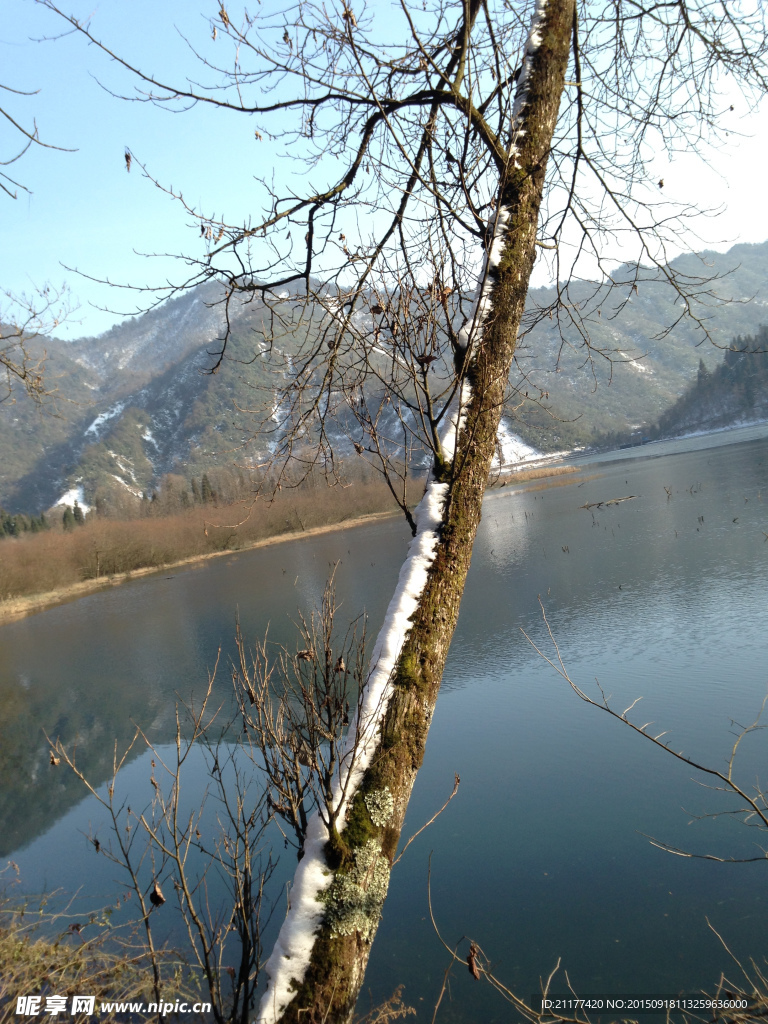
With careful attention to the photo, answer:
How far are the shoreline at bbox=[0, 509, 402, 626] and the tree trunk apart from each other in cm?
3253

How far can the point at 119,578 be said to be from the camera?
3912 cm

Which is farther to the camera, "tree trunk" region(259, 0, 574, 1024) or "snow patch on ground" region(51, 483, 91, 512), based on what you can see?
"snow patch on ground" region(51, 483, 91, 512)

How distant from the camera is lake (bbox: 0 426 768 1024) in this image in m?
4.12

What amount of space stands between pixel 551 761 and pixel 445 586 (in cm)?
519

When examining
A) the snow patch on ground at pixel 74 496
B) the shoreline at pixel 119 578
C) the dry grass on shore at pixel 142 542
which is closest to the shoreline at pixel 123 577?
the shoreline at pixel 119 578

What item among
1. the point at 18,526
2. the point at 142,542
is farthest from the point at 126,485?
the point at 142,542

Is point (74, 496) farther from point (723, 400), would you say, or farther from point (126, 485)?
point (723, 400)

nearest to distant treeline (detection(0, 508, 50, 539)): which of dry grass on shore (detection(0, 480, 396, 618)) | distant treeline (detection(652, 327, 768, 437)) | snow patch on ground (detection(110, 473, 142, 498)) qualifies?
dry grass on shore (detection(0, 480, 396, 618))

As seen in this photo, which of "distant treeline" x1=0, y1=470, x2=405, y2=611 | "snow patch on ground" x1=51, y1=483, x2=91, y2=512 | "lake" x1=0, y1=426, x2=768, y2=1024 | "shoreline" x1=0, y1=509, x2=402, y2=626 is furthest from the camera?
"snow patch on ground" x1=51, y1=483, x2=91, y2=512

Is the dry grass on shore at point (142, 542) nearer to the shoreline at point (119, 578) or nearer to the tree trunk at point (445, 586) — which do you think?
the shoreline at point (119, 578)

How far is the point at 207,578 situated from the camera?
96.2 ft

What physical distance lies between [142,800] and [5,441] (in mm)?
171746

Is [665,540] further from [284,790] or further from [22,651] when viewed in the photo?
[22,651]

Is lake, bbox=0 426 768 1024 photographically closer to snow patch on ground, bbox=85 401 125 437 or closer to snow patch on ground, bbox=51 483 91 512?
snow patch on ground, bbox=51 483 91 512
